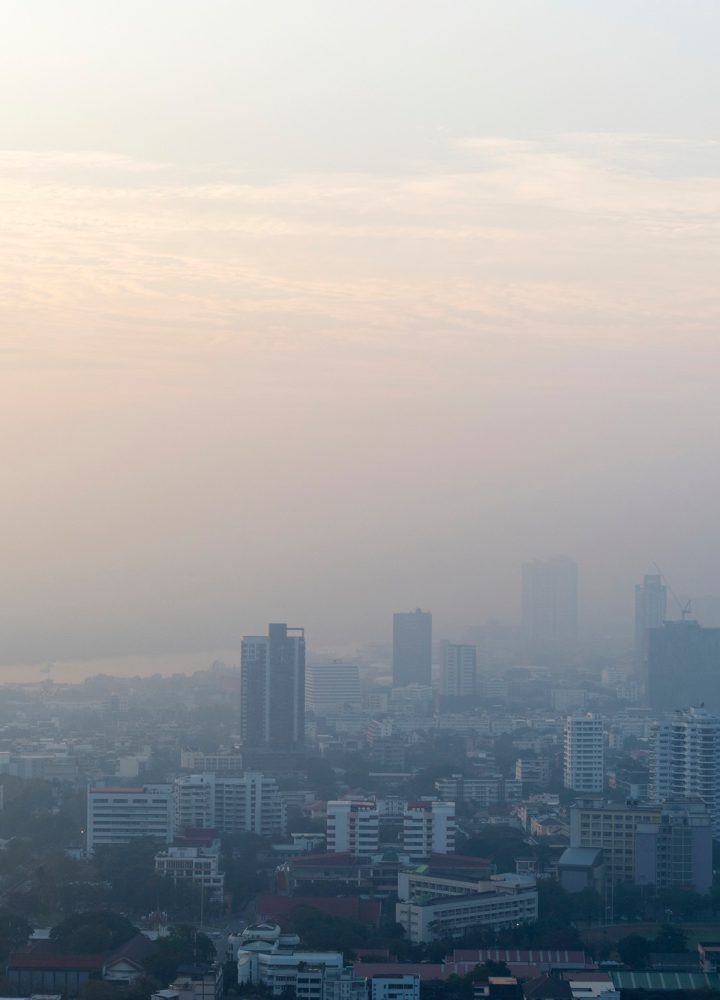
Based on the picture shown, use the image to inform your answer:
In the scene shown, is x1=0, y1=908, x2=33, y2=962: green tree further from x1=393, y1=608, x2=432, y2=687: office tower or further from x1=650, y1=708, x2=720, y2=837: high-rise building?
x1=393, y1=608, x2=432, y2=687: office tower

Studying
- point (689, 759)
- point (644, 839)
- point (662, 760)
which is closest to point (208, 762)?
point (662, 760)

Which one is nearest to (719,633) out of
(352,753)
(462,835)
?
(352,753)

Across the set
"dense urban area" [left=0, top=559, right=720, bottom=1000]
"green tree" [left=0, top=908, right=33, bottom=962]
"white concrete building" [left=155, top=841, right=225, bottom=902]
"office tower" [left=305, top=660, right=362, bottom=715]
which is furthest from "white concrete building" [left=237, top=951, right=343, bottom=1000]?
"office tower" [left=305, top=660, right=362, bottom=715]

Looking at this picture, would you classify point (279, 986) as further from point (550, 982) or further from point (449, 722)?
point (449, 722)

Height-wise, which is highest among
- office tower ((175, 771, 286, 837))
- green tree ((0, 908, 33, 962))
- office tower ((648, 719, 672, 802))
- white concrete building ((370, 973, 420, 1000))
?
office tower ((648, 719, 672, 802))

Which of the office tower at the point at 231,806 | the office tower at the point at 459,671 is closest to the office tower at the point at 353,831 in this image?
the office tower at the point at 231,806

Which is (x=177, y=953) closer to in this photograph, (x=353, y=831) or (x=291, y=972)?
(x=291, y=972)
